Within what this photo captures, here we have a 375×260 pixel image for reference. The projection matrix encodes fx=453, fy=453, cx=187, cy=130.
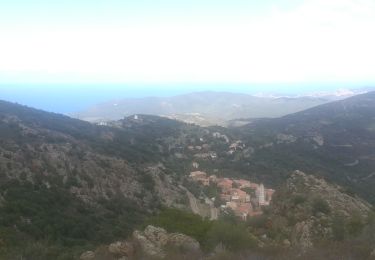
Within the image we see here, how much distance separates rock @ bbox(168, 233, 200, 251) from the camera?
16.4 m

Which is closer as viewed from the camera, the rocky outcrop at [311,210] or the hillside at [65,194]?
the rocky outcrop at [311,210]

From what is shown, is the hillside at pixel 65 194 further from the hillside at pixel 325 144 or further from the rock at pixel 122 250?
the hillside at pixel 325 144

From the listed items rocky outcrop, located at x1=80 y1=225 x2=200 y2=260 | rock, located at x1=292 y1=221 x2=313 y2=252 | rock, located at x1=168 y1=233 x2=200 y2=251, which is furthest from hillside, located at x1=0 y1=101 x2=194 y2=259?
rock, located at x1=292 y1=221 x2=313 y2=252

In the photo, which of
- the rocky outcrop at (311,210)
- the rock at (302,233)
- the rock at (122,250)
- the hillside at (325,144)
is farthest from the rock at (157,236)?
the hillside at (325,144)

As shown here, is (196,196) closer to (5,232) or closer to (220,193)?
(220,193)

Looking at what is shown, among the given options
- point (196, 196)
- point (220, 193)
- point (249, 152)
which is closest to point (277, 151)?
point (249, 152)

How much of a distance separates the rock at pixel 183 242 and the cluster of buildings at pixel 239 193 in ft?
78.4

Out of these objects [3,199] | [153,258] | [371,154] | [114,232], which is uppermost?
[153,258]

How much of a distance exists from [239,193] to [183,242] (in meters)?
34.9

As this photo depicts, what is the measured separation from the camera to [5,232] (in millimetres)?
23594

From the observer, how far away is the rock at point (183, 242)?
645 inches

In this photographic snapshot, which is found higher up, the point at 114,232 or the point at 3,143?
the point at 3,143

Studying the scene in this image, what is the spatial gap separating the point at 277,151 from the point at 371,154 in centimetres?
1742

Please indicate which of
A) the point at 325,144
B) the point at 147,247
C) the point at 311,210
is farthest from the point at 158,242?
the point at 325,144
